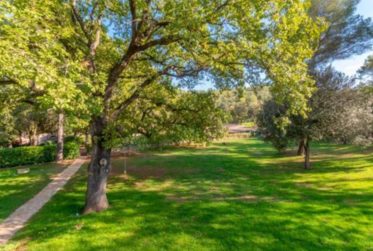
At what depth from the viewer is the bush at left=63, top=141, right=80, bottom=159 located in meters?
23.6

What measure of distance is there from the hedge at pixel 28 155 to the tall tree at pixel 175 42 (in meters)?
13.9

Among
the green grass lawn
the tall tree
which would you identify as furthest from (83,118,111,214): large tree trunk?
the green grass lawn

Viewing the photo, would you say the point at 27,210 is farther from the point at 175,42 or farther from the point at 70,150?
the point at 70,150

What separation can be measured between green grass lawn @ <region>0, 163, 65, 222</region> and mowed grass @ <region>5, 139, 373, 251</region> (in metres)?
1.19

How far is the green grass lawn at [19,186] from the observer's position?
1064cm

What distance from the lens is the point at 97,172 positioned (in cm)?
952

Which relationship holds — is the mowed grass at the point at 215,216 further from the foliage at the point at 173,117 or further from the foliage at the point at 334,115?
the foliage at the point at 334,115

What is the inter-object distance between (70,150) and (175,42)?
17752mm

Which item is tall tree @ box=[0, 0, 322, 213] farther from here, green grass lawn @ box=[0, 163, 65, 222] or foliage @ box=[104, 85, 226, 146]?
green grass lawn @ box=[0, 163, 65, 222]

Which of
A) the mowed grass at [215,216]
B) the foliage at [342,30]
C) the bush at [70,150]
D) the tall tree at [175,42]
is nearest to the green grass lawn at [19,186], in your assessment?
the mowed grass at [215,216]

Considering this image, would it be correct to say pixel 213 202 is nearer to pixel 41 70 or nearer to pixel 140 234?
pixel 140 234

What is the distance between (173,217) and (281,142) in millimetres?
11840

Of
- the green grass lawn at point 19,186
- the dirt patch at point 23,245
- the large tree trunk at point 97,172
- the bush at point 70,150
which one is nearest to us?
the dirt patch at point 23,245

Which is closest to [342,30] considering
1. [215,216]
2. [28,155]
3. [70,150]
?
[215,216]
